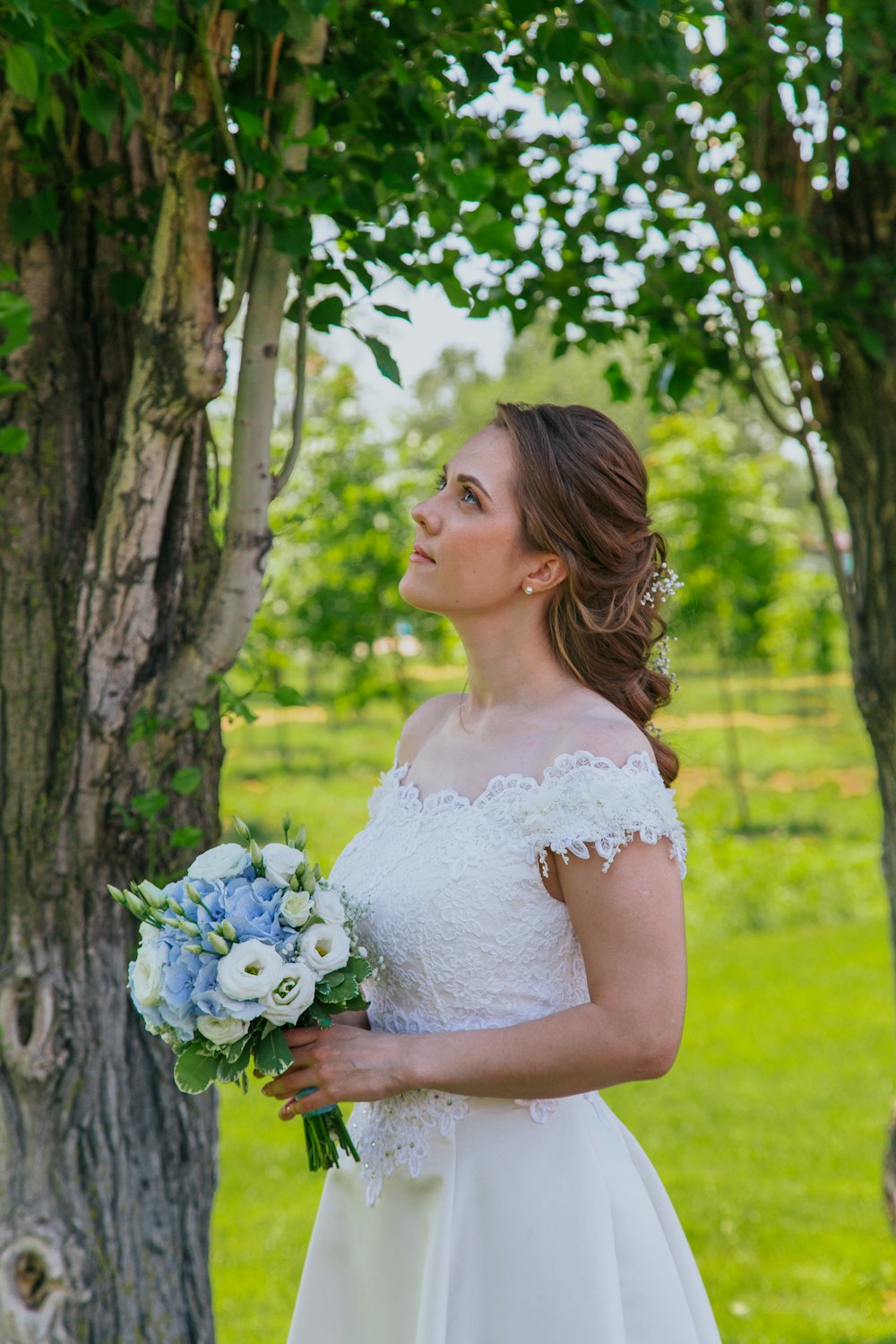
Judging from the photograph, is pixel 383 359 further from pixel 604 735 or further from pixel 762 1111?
pixel 762 1111

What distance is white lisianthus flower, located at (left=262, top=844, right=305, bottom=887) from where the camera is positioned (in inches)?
73.2

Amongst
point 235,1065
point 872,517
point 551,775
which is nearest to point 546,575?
point 551,775

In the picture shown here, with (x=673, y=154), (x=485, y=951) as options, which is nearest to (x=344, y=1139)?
(x=485, y=951)

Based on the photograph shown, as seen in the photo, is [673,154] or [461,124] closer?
[461,124]

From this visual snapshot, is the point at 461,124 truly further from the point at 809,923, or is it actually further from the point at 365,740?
the point at 365,740

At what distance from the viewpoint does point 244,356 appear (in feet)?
7.88

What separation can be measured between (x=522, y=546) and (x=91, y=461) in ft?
3.24

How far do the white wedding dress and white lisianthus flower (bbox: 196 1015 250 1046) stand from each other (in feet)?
1.08

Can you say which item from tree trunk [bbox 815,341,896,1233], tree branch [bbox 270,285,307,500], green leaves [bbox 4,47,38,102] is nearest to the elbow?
tree branch [bbox 270,285,307,500]

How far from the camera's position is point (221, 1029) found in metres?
1.79

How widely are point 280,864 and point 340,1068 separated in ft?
0.98

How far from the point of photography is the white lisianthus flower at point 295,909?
1820 mm

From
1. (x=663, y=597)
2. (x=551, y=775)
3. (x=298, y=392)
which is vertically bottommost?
(x=551, y=775)

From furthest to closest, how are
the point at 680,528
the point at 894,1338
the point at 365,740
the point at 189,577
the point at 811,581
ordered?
the point at 365,740, the point at 811,581, the point at 680,528, the point at 894,1338, the point at 189,577
